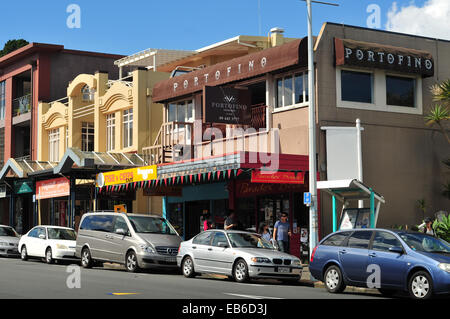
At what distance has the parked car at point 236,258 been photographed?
1831 cm

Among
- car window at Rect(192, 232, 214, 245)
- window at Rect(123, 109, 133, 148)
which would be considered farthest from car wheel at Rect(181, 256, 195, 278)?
window at Rect(123, 109, 133, 148)

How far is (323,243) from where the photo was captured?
17.0 meters

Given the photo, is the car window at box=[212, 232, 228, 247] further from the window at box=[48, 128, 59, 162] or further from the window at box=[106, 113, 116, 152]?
the window at box=[48, 128, 59, 162]

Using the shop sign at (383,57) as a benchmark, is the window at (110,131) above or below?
below

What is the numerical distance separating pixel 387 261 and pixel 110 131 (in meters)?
24.2

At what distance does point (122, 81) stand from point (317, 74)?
47.0 ft

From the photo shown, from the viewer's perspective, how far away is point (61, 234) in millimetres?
26938

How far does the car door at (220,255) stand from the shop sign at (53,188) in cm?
1558

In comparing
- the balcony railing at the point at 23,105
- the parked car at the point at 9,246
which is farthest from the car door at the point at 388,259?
the balcony railing at the point at 23,105

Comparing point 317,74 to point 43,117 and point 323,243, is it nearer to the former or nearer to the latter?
point 323,243

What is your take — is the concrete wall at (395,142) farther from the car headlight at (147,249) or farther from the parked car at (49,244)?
the parked car at (49,244)

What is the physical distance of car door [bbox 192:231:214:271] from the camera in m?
19.7

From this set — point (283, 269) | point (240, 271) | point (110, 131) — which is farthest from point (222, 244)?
point (110, 131)

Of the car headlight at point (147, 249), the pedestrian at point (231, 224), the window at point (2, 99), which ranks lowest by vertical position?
the car headlight at point (147, 249)
